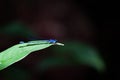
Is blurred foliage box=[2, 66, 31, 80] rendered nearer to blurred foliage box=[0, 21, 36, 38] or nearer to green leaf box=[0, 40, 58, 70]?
blurred foliage box=[0, 21, 36, 38]

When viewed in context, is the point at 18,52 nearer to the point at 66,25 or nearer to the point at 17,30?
the point at 17,30

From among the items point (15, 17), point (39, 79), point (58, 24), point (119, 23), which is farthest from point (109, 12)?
point (39, 79)

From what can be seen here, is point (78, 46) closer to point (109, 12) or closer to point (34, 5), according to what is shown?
point (34, 5)

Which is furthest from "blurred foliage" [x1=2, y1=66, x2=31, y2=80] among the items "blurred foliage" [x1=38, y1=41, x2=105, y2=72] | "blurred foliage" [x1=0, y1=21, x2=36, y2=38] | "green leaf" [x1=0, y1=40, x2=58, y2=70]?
"green leaf" [x1=0, y1=40, x2=58, y2=70]

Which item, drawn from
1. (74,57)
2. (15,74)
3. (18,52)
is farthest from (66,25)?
(18,52)

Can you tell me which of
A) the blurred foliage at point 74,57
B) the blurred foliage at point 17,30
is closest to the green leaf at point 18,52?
the blurred foliage at point 74,57

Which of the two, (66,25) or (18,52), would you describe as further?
(66,25)
